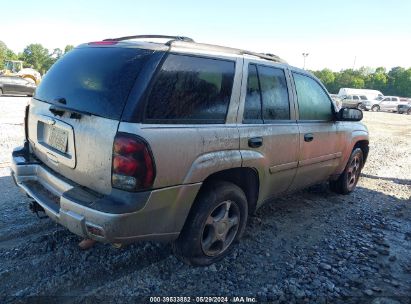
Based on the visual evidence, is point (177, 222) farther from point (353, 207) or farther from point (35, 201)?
point (353, 207)

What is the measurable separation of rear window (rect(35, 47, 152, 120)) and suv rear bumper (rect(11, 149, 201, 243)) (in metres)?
0.60

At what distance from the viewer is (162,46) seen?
2725 mm

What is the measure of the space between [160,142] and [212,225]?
3.36ft

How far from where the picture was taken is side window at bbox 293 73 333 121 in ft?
13.3

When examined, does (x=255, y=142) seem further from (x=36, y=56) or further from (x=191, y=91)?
(x=36, y=56)

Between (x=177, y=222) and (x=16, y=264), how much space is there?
1.48m

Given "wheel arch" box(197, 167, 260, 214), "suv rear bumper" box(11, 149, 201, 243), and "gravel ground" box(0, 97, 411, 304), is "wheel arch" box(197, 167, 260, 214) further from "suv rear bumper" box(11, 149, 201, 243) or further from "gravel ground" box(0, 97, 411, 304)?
"gravel ground" box(0, 97, 411, 304)

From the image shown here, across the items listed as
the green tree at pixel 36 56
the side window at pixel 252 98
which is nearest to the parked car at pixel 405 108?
the side window at pixel 252 98

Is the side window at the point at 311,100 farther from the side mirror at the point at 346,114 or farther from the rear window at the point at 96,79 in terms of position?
the rear window at the point at 96,79

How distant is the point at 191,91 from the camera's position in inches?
108

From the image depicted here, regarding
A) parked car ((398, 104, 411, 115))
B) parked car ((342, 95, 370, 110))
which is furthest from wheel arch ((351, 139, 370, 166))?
parked car ((398, 104, 411, 115))

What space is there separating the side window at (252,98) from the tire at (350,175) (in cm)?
256

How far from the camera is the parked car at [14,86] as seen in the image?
2022 cm

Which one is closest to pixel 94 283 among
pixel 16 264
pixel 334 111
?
pixel 16 264
